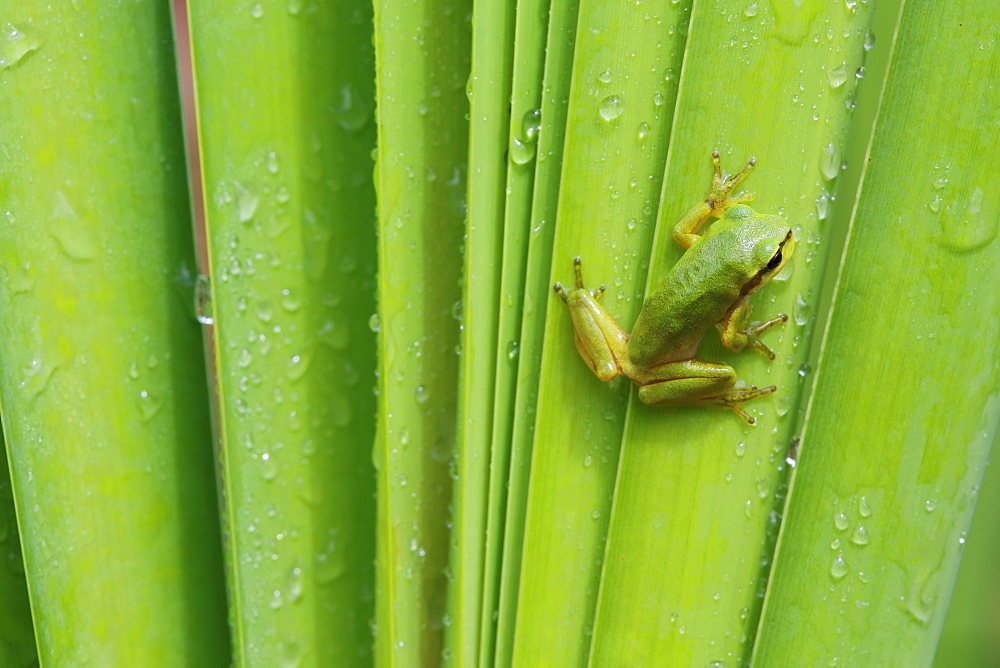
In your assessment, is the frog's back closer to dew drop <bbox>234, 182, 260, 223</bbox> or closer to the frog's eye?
the frog's eye

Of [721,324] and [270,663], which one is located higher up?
[721,324]

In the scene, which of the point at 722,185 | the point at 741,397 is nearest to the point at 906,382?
the point at 741,397

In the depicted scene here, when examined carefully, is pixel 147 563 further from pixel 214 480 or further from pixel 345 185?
pixel 345 185

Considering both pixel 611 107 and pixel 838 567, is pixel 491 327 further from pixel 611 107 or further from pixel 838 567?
pixel 838 567

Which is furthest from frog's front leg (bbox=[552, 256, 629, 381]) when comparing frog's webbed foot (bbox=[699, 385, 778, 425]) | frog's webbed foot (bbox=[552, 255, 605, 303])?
frog's webbed foot (bbox=[699, 385, 778, 425])

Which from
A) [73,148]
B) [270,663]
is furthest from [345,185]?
[270,663]

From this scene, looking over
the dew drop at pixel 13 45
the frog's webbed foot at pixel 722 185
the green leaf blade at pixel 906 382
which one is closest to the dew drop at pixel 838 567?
the green leaf blade at pixel 906 382

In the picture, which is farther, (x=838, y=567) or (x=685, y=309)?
(x=685, y=309)
